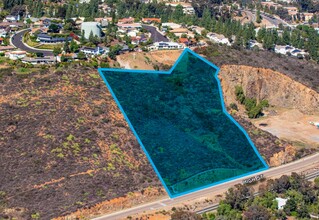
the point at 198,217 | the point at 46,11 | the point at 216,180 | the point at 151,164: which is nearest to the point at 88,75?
the point at 151,164

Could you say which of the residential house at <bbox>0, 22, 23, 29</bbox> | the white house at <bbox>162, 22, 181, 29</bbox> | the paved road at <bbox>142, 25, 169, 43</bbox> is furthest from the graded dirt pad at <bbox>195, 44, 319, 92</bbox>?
the residential house at <bbox>0, 22, 23, 29</bbox>

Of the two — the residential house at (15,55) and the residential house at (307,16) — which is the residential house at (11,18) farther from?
the residential house at (307,16)

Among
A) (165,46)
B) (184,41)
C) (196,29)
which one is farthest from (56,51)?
(196,29)

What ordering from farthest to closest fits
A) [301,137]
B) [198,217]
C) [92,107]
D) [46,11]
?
[46,11], [301,137], [92,107], [198,217]

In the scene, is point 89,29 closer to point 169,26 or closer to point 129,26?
point 129,26

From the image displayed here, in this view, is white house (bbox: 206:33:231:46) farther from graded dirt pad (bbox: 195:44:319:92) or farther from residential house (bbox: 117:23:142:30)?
residential house (bbox: 117:23:142:30)

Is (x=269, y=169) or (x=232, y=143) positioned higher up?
(x=232, y=143)

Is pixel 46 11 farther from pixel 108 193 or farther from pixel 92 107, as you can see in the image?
pixel 108 193

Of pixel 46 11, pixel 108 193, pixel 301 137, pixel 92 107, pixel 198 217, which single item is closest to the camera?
pixel 198 217
